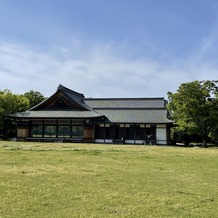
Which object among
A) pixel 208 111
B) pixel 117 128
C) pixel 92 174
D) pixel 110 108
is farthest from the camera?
pixel 110 108

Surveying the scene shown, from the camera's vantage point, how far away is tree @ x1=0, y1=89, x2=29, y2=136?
1742 inches

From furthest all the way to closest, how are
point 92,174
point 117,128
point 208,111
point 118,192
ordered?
point 117,128 < point 208,111 < point 92,174 < point 118,192

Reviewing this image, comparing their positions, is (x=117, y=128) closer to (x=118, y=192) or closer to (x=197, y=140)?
(x=197, y=140)

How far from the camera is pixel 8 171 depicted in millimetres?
11109

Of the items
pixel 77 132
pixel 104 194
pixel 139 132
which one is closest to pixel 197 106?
pixel 139 132

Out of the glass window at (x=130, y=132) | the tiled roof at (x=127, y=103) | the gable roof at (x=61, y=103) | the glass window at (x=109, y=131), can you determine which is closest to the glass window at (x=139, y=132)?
the glass window at (x=130, y=132)

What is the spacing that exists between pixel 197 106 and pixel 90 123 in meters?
13.3

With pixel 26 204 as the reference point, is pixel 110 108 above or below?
above

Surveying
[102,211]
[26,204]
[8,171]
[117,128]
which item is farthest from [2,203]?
[117,128]

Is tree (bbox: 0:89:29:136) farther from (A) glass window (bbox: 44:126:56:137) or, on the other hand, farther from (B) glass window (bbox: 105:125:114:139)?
(B) glass window (bbox: 105:125:114:139)

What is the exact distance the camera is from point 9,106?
44969 millimetres

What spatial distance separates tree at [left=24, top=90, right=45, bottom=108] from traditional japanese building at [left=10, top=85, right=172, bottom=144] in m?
10.8

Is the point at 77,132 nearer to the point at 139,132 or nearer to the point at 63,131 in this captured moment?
the point at 63,131

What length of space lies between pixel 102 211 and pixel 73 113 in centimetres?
3524
